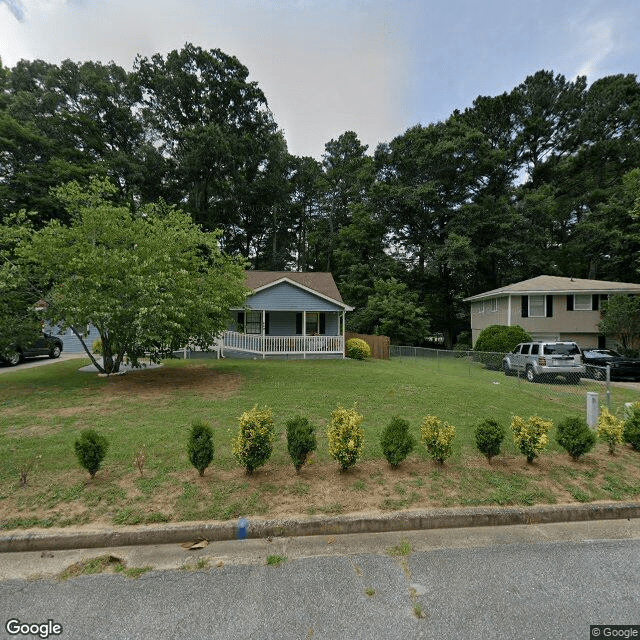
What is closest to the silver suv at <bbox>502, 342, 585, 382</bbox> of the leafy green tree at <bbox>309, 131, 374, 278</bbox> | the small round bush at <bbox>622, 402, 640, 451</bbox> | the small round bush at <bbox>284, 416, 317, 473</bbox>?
the small round bush at <bbox>622, 402, 640, 451</bbox>

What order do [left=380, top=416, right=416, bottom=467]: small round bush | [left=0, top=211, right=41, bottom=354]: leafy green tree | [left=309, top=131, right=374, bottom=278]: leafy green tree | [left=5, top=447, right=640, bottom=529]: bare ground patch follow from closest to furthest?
[left=5, top=447, right=640, bottom=529]: bare ground patch < [left=380, top=416, right=416, bottom=467]: small round bush < [left=0, top=211, right=41, bottom=354]: leafy green tree < [left=309, top=131, right=374, bottom=278]: leafy green tree

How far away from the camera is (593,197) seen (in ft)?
93.8

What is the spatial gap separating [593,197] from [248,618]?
124 feet

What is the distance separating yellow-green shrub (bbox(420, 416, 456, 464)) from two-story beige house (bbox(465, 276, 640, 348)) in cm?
1926

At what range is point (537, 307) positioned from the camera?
2038cm

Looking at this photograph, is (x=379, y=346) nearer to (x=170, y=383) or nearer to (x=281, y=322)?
Result: (x=281, y=322)

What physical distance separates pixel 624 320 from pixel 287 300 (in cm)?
1719

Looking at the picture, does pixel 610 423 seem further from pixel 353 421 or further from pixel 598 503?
pixel 353 421

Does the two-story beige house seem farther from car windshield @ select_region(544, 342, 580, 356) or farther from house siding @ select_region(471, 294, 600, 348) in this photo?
car windshield @ select_region(544, 342, 580, 356)

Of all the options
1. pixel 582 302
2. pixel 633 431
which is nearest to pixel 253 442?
pixel 633 431

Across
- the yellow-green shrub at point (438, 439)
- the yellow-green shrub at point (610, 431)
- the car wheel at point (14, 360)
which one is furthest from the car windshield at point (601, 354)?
the car wheel at point (14, 360)

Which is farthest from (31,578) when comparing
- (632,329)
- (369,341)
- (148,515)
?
(632,329)

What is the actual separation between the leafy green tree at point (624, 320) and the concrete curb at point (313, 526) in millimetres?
17971

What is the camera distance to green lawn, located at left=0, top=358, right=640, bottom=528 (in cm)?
350
